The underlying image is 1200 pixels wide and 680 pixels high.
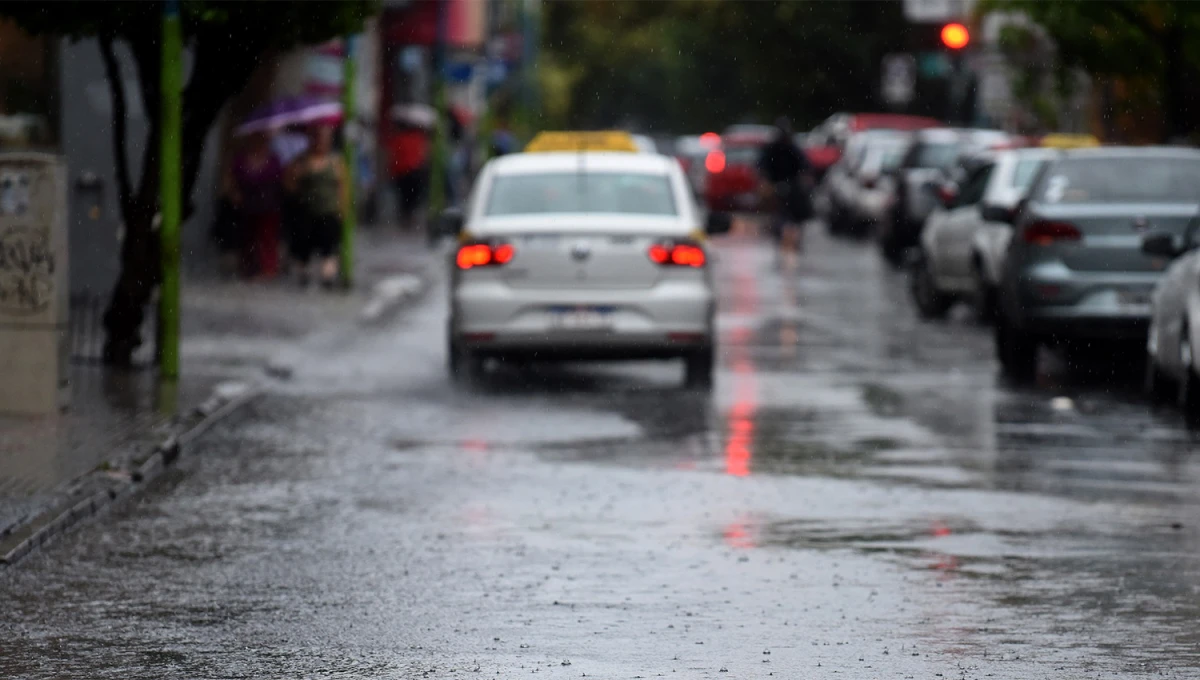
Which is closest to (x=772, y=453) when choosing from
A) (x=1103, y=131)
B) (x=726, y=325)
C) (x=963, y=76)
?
(x=726, y=325)

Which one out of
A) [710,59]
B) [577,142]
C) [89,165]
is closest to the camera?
[89,165]

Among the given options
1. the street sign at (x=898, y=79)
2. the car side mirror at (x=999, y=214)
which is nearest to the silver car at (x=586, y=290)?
the car side mirror at (x=999, y=214)

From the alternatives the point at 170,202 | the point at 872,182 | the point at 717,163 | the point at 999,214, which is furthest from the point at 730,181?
the point at 170,202

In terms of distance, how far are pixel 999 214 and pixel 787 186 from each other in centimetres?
1825

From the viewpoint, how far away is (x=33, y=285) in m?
14.4

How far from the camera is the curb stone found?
9.88 meters

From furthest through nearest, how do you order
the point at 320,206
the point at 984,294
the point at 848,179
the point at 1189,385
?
the point at 848,179 → the point at 320,206 → the point at 984,294 → the point at 1189,385

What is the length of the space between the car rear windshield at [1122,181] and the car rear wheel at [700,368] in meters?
2.62

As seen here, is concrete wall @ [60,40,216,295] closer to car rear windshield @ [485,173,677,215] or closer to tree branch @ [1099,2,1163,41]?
car rear windshield @ [485,173,677,215]

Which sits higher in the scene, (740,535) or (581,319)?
(581,319)

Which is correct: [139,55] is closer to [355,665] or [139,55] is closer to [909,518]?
[909,518]

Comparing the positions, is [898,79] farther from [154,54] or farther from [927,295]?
[154,54]

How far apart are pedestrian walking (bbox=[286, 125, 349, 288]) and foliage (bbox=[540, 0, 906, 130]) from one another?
46.5 m

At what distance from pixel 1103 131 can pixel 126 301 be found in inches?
1160
